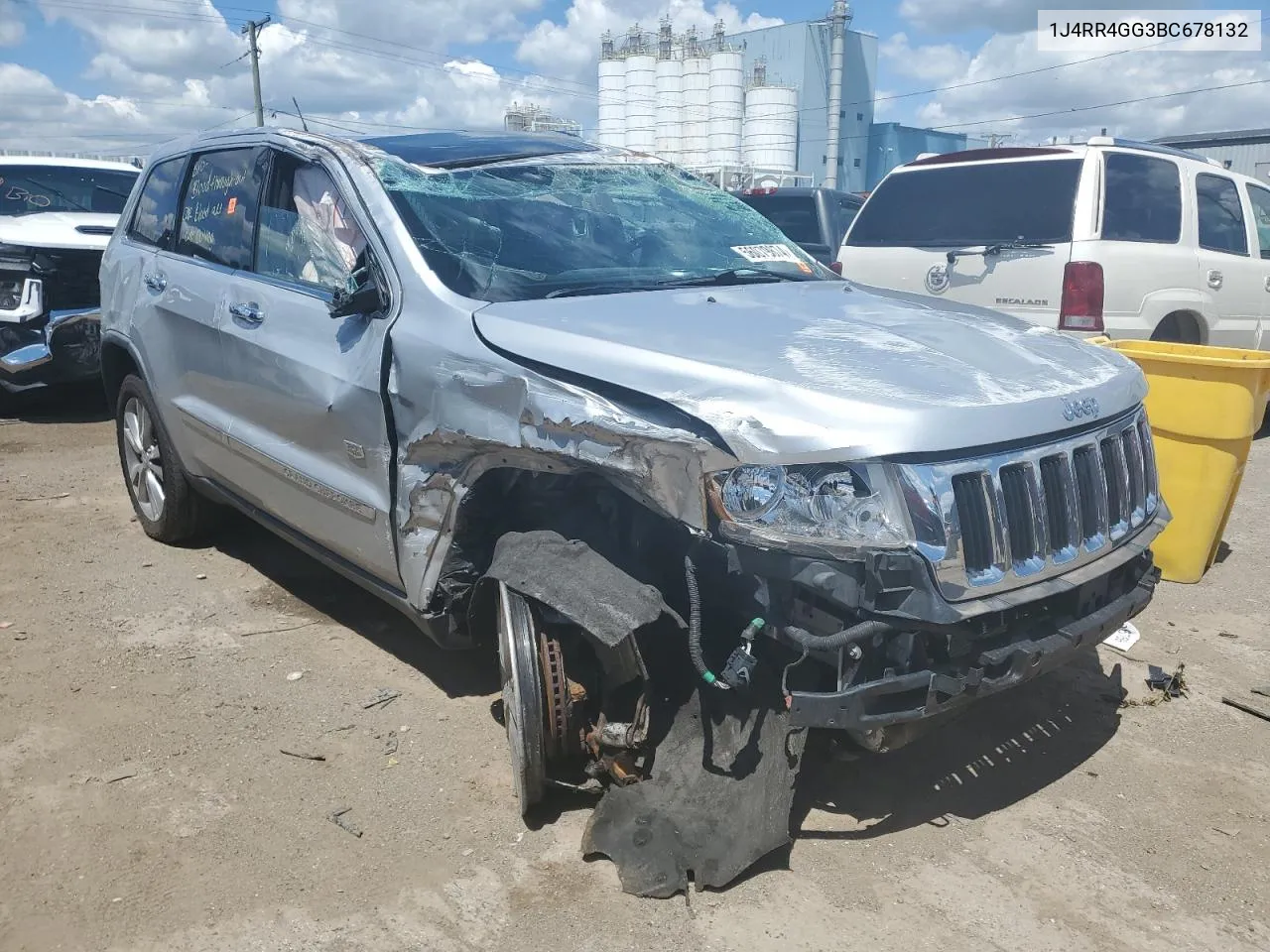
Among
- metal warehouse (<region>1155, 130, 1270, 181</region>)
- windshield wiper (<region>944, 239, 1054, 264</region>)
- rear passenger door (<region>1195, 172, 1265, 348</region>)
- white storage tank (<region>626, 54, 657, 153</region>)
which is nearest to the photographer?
windshield wiper (<region>944, 239, 1054, 264</region>)

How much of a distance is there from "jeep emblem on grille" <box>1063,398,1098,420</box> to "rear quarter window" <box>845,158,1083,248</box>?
3596 mm

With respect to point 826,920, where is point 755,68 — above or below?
above

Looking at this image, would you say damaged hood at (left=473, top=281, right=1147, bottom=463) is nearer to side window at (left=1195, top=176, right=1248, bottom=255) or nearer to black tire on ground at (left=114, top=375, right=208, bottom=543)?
black tire on ground at (left=114, top=375, right=208, bottom=543)

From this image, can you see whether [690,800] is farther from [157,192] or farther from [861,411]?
[157,192]

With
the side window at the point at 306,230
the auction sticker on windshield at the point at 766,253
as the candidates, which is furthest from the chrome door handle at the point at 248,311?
the auction sticker on windshield at the point at 766,253

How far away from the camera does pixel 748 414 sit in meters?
2.41

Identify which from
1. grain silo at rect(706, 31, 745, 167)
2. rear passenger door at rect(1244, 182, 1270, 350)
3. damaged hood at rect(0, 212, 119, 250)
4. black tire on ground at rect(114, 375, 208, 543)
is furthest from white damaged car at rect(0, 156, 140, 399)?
grain silo at rect(706, 31, 745, 167)

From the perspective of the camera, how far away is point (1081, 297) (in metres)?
5.88

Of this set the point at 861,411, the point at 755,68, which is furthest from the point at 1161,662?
the point at 755,68

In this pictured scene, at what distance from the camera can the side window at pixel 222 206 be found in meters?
4.11

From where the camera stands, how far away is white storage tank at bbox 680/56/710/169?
37375mm

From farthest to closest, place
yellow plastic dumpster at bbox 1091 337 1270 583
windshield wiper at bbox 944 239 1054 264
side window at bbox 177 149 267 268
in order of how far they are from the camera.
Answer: windshield wiper at bbox 944 239 1054 264 < yellow plastic dumpster at bbox 1091 337 1270 583 < side window at bbox 177 149 267 268

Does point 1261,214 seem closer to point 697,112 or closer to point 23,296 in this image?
point 23,296

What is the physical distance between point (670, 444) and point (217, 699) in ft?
7.10
